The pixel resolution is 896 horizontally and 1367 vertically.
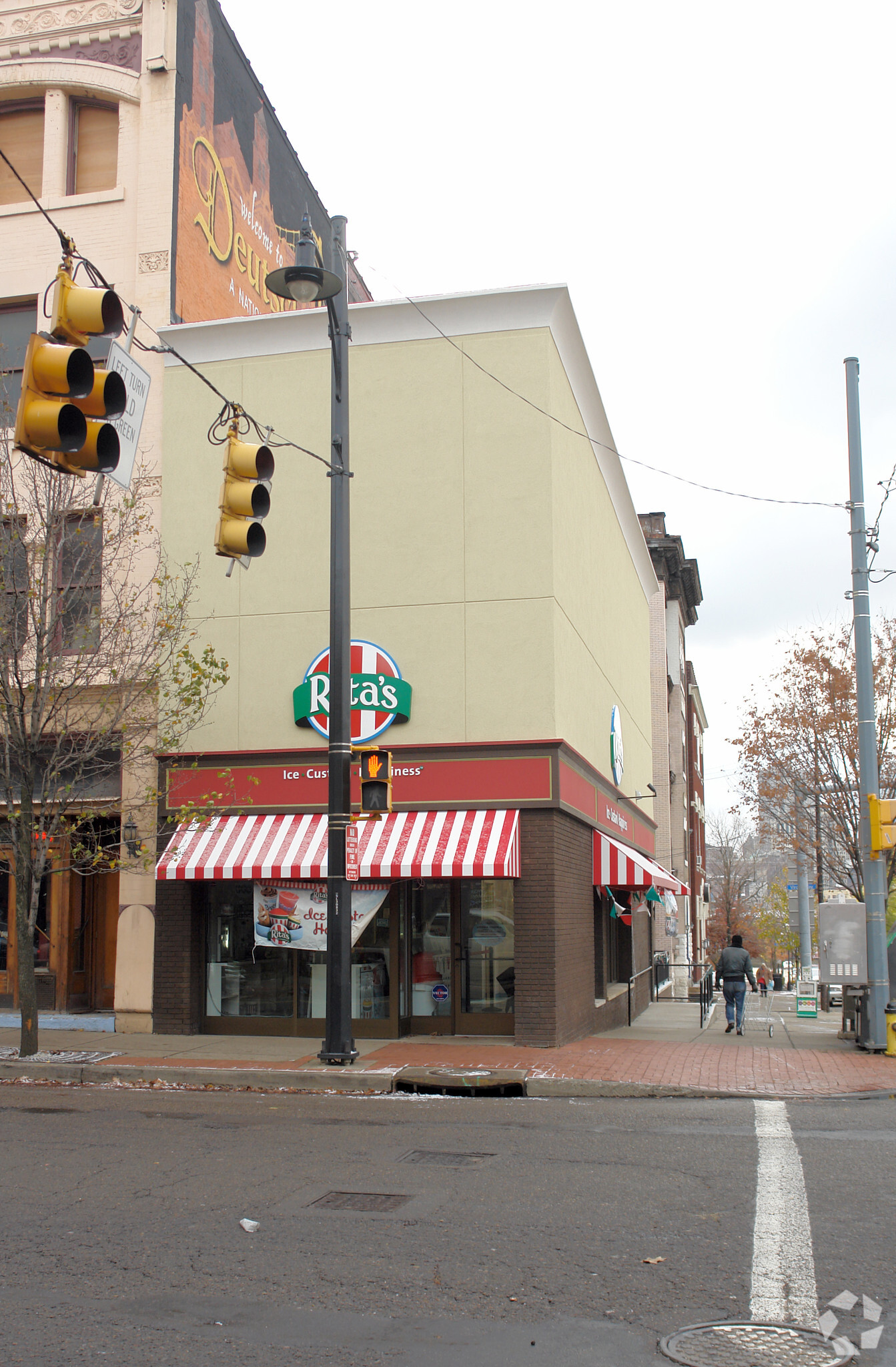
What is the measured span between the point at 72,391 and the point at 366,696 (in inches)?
394

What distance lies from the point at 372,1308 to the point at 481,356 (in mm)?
13414

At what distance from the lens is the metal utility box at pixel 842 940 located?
18.3 metres

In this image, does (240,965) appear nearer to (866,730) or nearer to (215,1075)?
(215,1075)

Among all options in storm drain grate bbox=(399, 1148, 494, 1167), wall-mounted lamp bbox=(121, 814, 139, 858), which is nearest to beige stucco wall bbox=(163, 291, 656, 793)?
wall-mounted lamp bbox=(121, 814, 139, 858)

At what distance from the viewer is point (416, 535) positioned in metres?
16.5

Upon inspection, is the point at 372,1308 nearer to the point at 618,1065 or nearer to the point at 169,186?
the point at 618,1065

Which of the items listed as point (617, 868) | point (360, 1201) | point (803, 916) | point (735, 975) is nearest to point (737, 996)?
point (735, 975)

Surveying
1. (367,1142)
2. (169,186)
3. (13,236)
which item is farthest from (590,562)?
(367,1142)

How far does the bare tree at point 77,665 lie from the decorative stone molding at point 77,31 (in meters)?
7.01

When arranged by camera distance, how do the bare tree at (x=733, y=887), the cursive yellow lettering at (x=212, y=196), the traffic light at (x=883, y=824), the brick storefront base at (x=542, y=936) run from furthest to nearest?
the bare tree at (x=733, y=887), the cursive yellow lettering at (x=212, y=196), the traffic light at (x=883, y=824), the brick storefront base at (x=542, y=936)

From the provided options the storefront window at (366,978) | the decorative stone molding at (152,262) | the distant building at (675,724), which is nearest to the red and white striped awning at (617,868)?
the storefront window at (366,978)

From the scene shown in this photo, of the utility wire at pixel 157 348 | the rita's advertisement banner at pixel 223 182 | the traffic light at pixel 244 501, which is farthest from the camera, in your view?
the rita's advertisement banner at pixel 223 182

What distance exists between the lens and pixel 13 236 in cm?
1877

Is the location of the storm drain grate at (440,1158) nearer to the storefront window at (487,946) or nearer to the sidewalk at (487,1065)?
the sidewalk at (487,1065)
